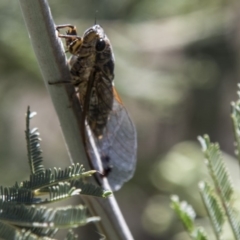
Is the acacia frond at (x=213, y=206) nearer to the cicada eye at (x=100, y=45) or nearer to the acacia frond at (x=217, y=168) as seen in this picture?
Answer: the acacia frond at (x=217, y=168)

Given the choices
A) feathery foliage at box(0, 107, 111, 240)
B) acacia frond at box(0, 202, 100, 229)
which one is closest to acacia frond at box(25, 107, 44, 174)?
feathery foliage at box(0, 107, 111, 240)

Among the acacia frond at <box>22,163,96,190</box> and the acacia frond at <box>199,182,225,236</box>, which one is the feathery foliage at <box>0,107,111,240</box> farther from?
the acacia frond at <box>199,182,225,236</box>

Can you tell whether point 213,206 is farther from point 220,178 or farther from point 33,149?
point 33,149

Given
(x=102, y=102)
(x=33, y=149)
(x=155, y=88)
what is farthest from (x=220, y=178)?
(x=155, y=88)

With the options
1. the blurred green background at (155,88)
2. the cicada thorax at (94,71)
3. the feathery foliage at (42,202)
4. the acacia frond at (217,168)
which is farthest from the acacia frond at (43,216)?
the blurred green background at (155,88)

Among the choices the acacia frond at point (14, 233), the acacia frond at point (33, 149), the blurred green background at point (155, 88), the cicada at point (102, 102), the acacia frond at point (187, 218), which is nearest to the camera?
the acacia frond at point (14, 233)

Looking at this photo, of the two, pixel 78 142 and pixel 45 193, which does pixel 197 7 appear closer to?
pixel 78 142
